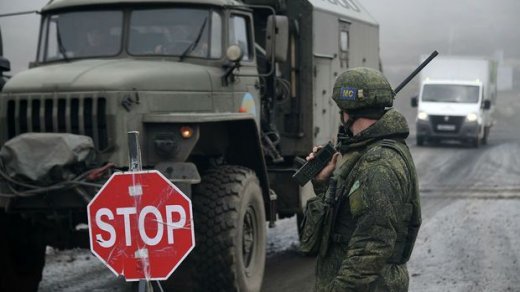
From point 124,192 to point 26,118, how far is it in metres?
2.30

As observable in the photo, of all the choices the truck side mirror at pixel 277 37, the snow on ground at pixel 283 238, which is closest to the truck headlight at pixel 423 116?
the snow on ground at pixel 283 238

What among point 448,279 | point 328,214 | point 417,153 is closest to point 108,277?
point 448,279

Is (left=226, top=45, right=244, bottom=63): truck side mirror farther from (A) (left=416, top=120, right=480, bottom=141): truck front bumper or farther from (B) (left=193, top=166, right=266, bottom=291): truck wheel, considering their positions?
(A) (left=416, top=120, right=480, bottom=141): truck front bumper

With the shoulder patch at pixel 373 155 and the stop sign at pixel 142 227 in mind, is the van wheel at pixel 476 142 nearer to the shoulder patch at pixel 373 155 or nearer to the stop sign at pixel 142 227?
the stop sign at pixel 142 227

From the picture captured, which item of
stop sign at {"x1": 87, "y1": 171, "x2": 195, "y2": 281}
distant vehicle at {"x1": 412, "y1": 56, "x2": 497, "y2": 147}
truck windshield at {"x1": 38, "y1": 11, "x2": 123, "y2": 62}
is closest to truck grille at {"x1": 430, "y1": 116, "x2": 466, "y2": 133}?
distant vehicle at {"x1": 412, "y1": 56, "x2": 497, "y2": 147}

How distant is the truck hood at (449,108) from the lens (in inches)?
1025

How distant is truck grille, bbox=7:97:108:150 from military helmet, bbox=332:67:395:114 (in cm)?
302

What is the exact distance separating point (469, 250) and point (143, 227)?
19.1 feet

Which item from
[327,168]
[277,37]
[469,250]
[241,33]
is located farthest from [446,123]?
[327,168]

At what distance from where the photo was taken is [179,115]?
22.0 feet

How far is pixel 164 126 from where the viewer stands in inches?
267

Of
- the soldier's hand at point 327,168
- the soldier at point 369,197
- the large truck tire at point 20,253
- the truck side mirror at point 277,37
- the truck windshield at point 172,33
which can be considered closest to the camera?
the soldier at point 369,197

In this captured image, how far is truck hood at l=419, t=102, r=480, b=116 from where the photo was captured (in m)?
26.0

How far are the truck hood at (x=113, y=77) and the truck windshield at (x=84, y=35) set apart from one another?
0.65ft
